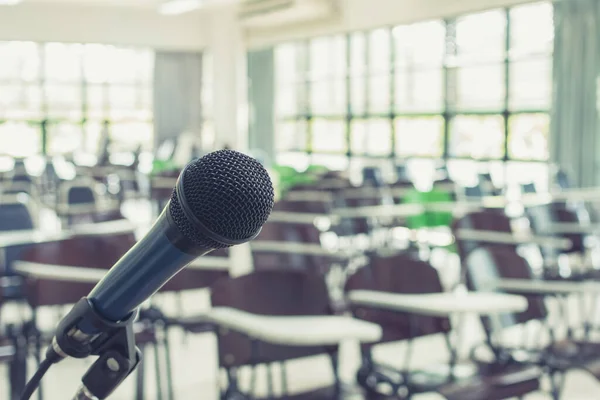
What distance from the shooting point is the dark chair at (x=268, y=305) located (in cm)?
314

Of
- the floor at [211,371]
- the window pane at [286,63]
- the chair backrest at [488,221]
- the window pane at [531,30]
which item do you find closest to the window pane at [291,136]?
the window pane at [286,63]

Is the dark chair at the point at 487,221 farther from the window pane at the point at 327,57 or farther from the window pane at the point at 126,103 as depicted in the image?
the window pane at the point at 126,103

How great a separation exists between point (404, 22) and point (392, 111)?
6.40 ft

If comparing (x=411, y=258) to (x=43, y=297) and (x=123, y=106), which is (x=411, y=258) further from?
(x=123, y=106)

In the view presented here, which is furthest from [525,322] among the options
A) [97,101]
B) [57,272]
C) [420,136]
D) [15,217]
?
[97,101]

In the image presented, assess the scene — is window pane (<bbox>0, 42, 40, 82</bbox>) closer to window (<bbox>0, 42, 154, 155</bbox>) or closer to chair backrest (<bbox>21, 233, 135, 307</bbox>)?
window (<bbox>0, 42, 154, 155</bbox>)

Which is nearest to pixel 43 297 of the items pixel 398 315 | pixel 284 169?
pixel 398 315

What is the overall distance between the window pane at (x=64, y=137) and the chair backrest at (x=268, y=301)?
485 inches

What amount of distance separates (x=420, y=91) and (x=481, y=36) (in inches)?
52.5

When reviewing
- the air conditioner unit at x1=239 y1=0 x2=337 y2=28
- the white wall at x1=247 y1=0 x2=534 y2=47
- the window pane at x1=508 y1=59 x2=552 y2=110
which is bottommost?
the window pane at x1=508 y1=59 x2=552 y2=110

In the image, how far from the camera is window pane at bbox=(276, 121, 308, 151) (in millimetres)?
14077

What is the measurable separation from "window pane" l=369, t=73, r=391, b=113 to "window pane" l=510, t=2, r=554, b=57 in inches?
94.4

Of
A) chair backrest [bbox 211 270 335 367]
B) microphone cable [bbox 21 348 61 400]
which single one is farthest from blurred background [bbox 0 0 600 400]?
microphone cable [bbox 21 348 61 400]

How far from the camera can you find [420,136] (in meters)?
11.6
